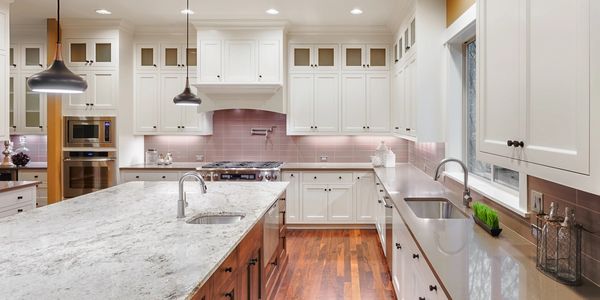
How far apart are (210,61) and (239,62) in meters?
0.39

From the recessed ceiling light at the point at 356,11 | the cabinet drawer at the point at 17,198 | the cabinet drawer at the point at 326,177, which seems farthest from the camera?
the cabinet drawer at the point at 326,177

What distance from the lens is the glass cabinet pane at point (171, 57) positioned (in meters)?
5.66

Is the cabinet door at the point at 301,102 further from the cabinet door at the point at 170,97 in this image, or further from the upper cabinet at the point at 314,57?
the cabinet door at the point at 170,97

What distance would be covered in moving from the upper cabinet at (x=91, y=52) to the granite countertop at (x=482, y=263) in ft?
14.5

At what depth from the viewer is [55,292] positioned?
1.29 metres

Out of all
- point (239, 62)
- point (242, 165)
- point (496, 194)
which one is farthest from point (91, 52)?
point (496, 194)

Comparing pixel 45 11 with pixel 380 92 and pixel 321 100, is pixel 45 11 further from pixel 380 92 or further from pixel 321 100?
pixel 380 92

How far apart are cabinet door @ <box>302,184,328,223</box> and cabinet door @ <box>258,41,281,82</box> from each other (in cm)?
153

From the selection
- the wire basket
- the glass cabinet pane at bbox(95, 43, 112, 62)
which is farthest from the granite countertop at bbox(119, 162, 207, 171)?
the wire basket

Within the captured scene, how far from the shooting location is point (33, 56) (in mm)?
5496

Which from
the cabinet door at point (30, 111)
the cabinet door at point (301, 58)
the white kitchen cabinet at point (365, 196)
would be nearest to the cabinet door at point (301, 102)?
the cabinet door at point (301, 58)

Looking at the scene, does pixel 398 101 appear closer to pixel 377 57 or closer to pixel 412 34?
pixel 377 57

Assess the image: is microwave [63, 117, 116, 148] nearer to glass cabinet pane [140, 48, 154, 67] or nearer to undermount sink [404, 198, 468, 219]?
glass cabinet pane [140, 48, 154, 67]

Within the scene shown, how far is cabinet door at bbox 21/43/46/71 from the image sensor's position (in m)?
5.48
